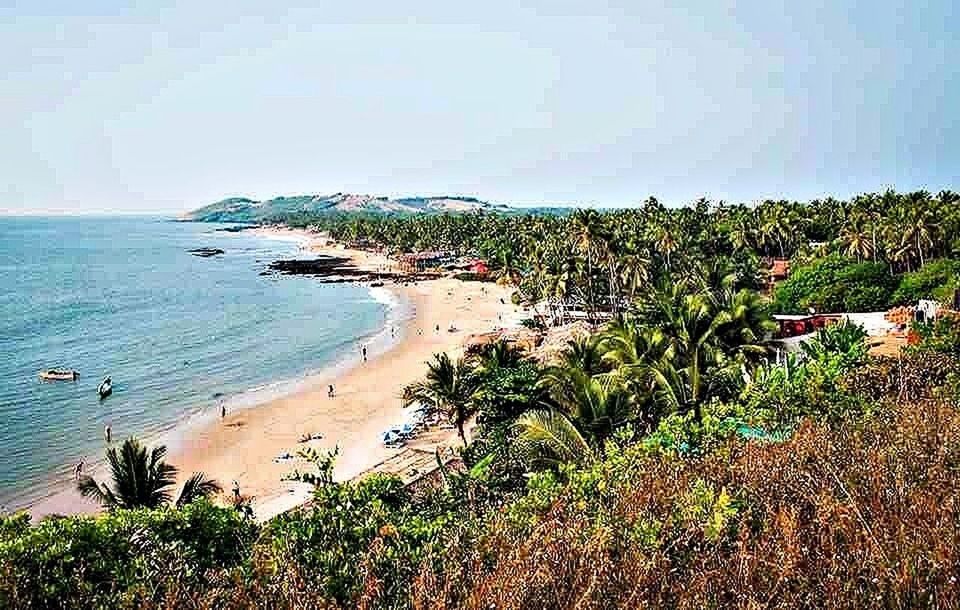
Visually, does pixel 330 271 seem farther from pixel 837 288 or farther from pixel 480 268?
pixel 837 288

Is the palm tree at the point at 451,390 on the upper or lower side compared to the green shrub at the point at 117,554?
lower

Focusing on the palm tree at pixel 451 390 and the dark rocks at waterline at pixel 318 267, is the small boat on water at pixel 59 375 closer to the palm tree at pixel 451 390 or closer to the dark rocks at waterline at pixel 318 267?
the palm tree at pixel 451 390

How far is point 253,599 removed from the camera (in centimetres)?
582

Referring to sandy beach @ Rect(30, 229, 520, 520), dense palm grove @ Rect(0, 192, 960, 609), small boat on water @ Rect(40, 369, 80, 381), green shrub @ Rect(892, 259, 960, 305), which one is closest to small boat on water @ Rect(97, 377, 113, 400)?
small boat on water @ Rect(40, 369, 80, 381)

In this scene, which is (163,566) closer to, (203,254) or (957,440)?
(957,440)

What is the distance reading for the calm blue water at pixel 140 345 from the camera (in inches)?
1265

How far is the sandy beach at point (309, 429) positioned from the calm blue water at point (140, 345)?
104 inches

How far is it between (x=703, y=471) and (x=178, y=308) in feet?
214

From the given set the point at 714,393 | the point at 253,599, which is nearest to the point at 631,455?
the point at 253,599

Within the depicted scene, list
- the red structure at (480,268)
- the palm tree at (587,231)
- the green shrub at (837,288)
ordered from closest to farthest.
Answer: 1. the green shrub at (837,288)
2. the palm tree at (587,231)
3. the red structure at (480,268)

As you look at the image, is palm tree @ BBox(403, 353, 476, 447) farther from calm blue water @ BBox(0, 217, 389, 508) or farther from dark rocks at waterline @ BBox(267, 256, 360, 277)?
dark rocks at waterline @ BBox(267, 256, 360, 277)

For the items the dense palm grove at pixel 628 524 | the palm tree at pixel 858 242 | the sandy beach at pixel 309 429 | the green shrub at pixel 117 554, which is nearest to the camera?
the dense palm grove at pixel 628 524

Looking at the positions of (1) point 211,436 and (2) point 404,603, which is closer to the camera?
(2) point 404,603

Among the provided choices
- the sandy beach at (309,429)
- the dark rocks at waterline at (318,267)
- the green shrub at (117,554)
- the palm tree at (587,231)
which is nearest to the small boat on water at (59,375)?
the sandy beach at (309,429)
